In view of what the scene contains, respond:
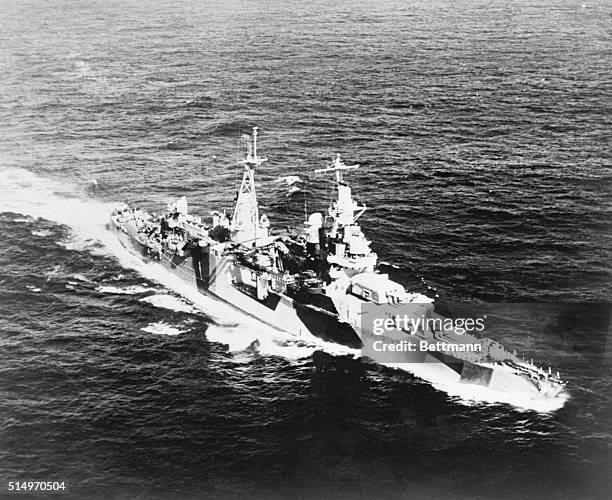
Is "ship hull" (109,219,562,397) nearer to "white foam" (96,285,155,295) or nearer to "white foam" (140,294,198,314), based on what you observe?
"white foam" (140,294,198,314)

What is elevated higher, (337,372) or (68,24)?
(68,24)

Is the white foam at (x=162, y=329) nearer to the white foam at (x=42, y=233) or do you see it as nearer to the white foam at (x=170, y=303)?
the white foam at (x=170, y=303)

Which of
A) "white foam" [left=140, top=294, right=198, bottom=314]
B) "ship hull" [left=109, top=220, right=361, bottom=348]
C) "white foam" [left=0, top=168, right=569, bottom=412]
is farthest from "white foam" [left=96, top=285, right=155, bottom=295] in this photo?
"ship hull" [left=109, top=220, right=361, bottom=348]

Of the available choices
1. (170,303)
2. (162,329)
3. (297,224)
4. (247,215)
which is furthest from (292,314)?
(297,224)

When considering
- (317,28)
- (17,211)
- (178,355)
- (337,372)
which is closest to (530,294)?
(337,372)

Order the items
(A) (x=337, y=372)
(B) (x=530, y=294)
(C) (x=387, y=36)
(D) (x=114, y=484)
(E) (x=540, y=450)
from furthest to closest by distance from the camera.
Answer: (C) (x=387, y=36) → (B) (x=530, y=294) → (A) (x=337, y=372) → (E) (x=540, y=450) → (D) (x=114, y=484)

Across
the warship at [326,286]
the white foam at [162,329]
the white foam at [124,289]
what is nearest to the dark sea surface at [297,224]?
the white foam at [162,329]

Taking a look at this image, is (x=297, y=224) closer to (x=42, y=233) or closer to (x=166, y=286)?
(x=166, y=286)

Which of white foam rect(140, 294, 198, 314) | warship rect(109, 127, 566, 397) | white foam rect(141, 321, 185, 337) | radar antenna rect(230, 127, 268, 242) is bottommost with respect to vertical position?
white foam rect(141, 321, 185, 337)

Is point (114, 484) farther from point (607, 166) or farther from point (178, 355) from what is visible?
point (607, 166)
